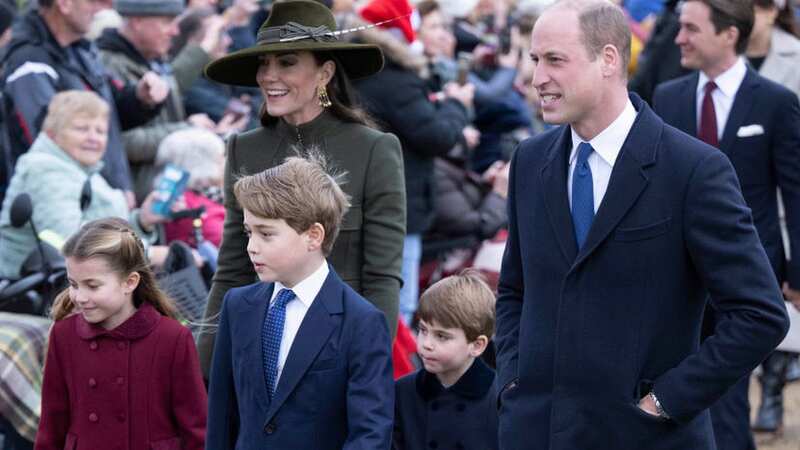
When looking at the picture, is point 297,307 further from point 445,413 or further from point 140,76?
point 140,76

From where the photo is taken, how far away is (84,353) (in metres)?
4.73

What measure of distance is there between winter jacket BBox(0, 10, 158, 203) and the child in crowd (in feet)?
10.2

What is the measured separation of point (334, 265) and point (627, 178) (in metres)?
1.37

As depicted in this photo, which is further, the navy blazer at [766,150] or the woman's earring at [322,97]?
the navy blazer at [766,150]

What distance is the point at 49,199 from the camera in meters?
6.57

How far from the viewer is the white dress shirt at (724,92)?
Result: 6156 millimetres

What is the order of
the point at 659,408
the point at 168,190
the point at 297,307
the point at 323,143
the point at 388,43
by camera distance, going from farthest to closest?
the point at 388,43 → the point at 168,190 → the point at 323,143 → the point at 297,307 → the point at 659,408

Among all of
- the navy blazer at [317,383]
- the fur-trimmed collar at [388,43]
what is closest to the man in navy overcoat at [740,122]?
the fur-trimmed collar at [388,43]

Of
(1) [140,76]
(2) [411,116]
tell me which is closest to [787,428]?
(2) [411,116]

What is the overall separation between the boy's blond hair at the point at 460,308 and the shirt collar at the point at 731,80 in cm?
183

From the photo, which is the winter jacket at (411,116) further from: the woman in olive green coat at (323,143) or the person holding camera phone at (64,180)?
the woman in olive green coat at (323,143)

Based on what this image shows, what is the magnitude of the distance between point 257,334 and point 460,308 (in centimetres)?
101

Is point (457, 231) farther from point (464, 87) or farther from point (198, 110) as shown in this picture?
point (198, 110)

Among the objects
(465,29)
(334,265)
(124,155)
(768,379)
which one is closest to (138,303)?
(334,265)
